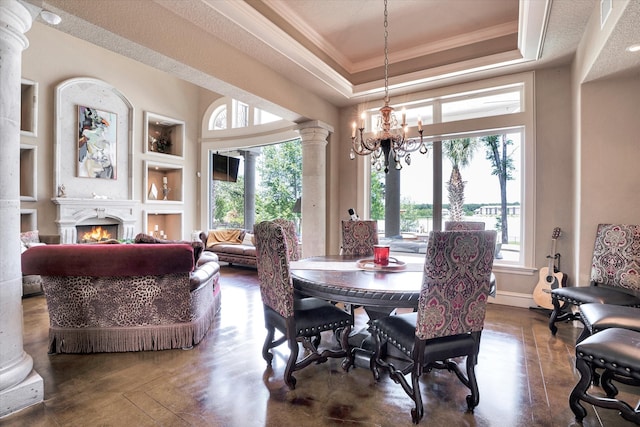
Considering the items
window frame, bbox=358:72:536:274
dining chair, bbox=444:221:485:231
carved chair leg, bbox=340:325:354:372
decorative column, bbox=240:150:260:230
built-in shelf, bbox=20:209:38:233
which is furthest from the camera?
decorative column, bbox=240:150:260:230

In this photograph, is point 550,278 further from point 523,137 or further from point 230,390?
point 230,390

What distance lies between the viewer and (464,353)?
1.78 metres

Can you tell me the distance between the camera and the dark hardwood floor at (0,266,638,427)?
1.76 m

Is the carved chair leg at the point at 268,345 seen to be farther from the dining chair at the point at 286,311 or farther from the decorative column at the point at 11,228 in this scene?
the decorative column at the point at 11,228

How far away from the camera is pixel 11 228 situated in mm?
1849

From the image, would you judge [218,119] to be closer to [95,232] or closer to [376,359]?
[95,232]

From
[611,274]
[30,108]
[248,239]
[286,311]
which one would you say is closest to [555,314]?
[611,274]

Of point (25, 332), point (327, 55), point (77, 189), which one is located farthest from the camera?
point (77, 189)

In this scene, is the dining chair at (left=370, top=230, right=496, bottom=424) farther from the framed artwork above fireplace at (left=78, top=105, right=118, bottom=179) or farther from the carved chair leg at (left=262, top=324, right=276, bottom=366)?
the framed artwork above fireplace at (left=78, top=105, right=118, bottom=179)

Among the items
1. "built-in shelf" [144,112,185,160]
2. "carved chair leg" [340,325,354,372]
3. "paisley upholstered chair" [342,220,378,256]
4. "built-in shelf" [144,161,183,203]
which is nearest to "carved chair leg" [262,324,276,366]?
"carved chair leg" [340,325,354,372]

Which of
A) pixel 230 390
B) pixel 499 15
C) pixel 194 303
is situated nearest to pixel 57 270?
pixel 194 303

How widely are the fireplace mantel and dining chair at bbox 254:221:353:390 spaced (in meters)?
4.96

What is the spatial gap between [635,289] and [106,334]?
442cm

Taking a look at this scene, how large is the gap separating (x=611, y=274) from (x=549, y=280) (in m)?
0.70
